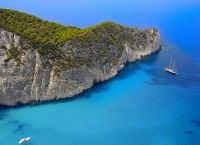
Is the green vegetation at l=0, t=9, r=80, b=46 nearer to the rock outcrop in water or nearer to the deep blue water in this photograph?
the rock outcrop in water

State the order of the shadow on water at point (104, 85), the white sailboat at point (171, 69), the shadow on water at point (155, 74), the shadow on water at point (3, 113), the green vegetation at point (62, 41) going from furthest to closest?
the white sailboat at point (171, 69) < the shadow on water at point (155, 74) < the green vegetation at point (62, 41) < the shadow on water at point (104, 85) < the shadow on water at point (3, 113)

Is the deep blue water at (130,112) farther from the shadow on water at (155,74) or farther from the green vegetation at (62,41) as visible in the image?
the green vegetation at (62,41)

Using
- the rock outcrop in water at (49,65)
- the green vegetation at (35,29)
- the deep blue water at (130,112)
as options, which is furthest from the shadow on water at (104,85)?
the green vegetation at (35,29)

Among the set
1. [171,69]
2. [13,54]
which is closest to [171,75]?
[171,69]

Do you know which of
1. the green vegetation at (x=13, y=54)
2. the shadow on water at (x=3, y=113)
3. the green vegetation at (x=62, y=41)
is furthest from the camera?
the green vegetation at (x=62, y=41)

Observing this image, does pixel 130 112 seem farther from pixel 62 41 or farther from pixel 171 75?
pixel 171 75

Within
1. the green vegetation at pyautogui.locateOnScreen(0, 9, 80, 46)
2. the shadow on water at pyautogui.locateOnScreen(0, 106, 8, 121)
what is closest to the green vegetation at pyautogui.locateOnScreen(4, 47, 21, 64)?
the green vegetation at pyautogui.locateOnScreen(0, 9, 80, 46)

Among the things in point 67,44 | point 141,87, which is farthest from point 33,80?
point 141,87

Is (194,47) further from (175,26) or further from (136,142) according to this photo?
(136,142)
